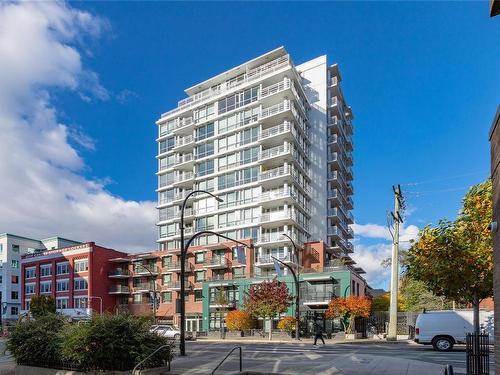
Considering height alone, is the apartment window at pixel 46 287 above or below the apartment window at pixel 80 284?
below

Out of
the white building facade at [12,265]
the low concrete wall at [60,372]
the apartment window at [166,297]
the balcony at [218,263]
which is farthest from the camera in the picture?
the white building facade at [12,265]

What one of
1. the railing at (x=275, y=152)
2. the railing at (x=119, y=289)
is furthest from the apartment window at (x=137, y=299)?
the railing at (x=275, y=152)

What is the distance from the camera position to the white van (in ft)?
79.6

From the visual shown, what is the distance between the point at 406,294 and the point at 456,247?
5615 cm

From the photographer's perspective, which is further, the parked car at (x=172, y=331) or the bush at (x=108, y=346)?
the parked car at (x=172, y=331)

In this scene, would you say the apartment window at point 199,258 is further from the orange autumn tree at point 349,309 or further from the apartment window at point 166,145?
the orange autumn tree at point 349,309

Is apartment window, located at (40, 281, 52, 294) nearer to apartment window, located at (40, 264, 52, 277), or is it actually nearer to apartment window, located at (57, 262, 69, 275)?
apartment window, located at (40, 264, 52, 277)

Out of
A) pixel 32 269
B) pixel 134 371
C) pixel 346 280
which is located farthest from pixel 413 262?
pixel 32 269

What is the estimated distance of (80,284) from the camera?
247ft

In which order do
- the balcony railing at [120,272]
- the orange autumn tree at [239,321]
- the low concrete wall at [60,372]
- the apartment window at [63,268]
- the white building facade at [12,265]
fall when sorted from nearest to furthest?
the low concrete wall at [60,372] < the orange autumn tree at [239,321] < the balcony railing at [120,272] < the apartment window at [63,268] < the white building facade at [12,265]

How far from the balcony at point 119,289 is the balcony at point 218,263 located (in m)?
17.8

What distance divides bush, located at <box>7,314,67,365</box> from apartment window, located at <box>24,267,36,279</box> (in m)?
72.9

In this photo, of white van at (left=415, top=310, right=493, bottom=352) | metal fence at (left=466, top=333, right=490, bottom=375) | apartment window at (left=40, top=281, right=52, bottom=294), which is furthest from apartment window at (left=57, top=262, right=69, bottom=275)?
metal fence at (left=466, top=333, right=490, bottom=375)

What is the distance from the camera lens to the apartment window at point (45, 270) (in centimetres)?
8125
